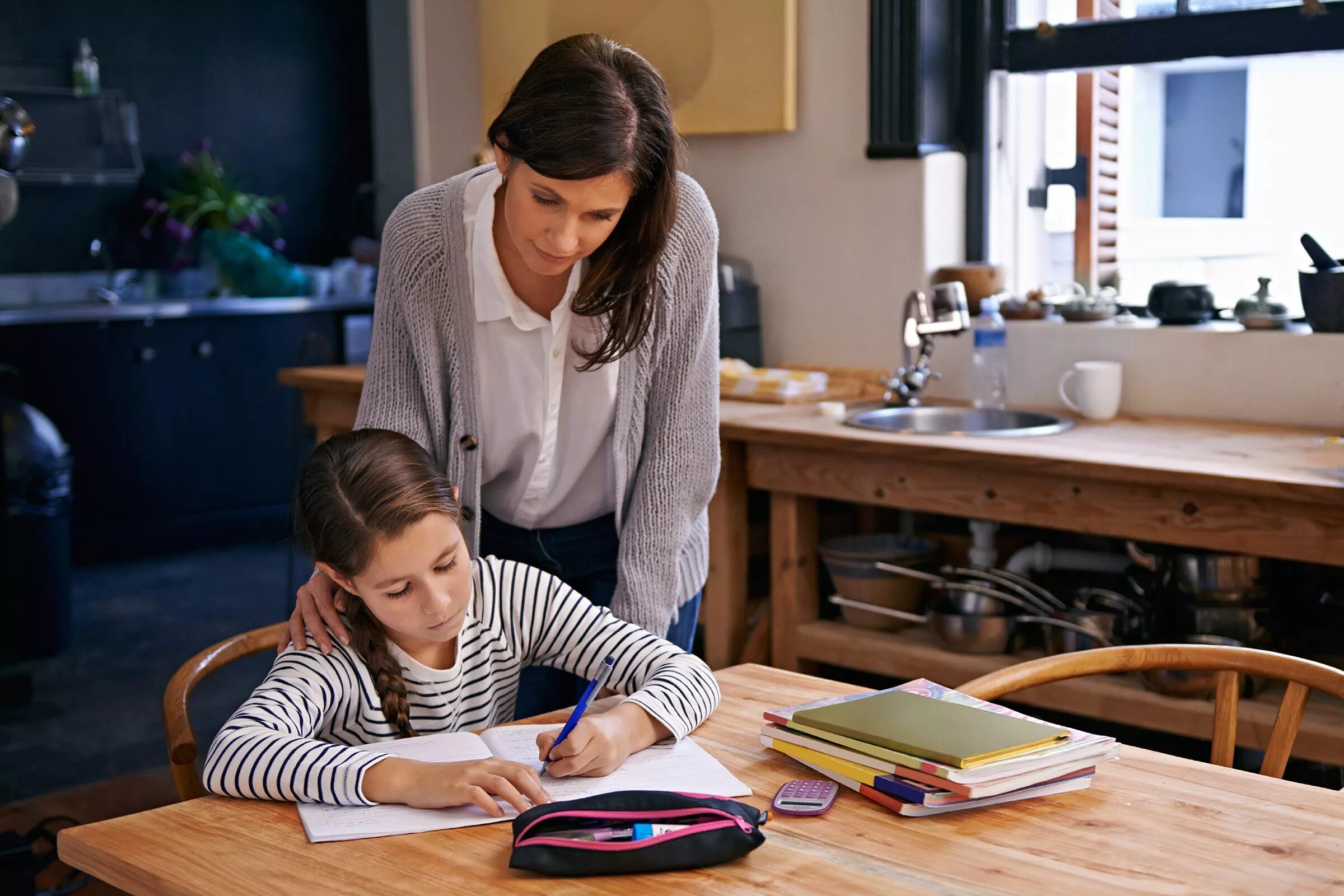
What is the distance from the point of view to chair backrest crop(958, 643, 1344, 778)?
1.46 m

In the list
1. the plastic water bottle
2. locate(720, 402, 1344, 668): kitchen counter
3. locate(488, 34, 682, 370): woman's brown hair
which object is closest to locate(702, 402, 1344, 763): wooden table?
locate(720, 402, 1344, 668): kitchen counter

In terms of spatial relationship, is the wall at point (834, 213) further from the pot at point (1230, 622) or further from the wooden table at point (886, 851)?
the wooden table at point (886, 851)

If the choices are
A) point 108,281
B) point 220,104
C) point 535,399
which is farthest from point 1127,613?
point 220,104

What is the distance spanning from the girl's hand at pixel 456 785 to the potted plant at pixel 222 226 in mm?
4538

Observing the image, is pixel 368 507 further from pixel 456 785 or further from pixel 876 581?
pixel 876 581

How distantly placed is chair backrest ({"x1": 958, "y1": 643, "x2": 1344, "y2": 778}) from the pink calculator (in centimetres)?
33

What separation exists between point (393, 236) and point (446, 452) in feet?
0.88

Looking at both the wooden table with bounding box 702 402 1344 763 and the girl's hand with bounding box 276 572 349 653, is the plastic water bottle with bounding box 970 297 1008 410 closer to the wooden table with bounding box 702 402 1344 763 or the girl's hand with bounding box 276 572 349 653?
the wooden table with bounding box 702 402 1344 763

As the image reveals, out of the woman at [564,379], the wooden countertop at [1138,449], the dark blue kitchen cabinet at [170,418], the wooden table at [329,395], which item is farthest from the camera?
the dark blue kitchen cabinet at [170,418]

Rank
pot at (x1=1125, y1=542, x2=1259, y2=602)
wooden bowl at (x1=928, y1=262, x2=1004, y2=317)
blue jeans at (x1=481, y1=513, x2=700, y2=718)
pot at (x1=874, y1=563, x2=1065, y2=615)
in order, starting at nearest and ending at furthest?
blue jeans at (x1=481, y1=513, x2=700, y2=718)
pot at (x1=1125, y1=542, x2=1259, y2=602)
pot at (x1=874, y1=563, x2=1065, y2=615)
wooden bowl at (x1=928, y1=262, x2=1004, y2=317)

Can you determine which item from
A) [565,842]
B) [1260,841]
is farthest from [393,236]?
[1260,841]

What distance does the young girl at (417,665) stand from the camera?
122cm

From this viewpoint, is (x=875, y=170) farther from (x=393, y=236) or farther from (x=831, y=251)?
(x=393, y=236)

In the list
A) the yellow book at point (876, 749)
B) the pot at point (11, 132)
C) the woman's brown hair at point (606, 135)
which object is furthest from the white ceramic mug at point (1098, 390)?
the pot at point (11, 132)
